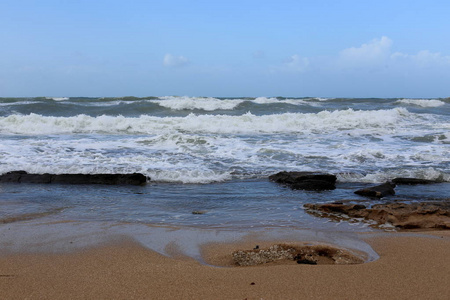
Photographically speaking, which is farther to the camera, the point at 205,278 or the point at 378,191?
the point at 378,191

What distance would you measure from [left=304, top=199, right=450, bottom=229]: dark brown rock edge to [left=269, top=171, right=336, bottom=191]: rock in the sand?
125 cm

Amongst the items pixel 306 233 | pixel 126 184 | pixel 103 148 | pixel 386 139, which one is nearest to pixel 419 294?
pixel 306 233

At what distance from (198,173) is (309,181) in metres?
1.98

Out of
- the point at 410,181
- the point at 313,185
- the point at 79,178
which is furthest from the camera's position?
the point at 410,181

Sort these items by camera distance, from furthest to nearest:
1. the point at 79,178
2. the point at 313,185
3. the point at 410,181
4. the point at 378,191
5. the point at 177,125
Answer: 1. the point at 177,125
2. the point at 410,181
3. the point at 79,178
4. the point at 313,185
5. the point at 378,191

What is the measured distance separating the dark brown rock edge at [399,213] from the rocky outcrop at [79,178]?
2.98 meters

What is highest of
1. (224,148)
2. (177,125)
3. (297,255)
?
(177,125)

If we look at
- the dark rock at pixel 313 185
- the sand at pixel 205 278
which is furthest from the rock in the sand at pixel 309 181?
the sand at pixel 205 278

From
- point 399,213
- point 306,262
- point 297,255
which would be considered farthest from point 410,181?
point 306,262

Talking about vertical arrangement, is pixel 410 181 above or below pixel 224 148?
below

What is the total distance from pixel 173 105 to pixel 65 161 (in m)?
17.6

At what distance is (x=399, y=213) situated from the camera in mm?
4637

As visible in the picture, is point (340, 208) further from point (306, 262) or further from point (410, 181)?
point (410, 181)

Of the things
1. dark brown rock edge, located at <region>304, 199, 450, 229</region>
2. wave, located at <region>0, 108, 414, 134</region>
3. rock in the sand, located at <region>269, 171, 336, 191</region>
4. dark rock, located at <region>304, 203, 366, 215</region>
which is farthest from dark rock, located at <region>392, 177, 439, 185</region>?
wave, located at <region>0, 108, 414, 134</region>
